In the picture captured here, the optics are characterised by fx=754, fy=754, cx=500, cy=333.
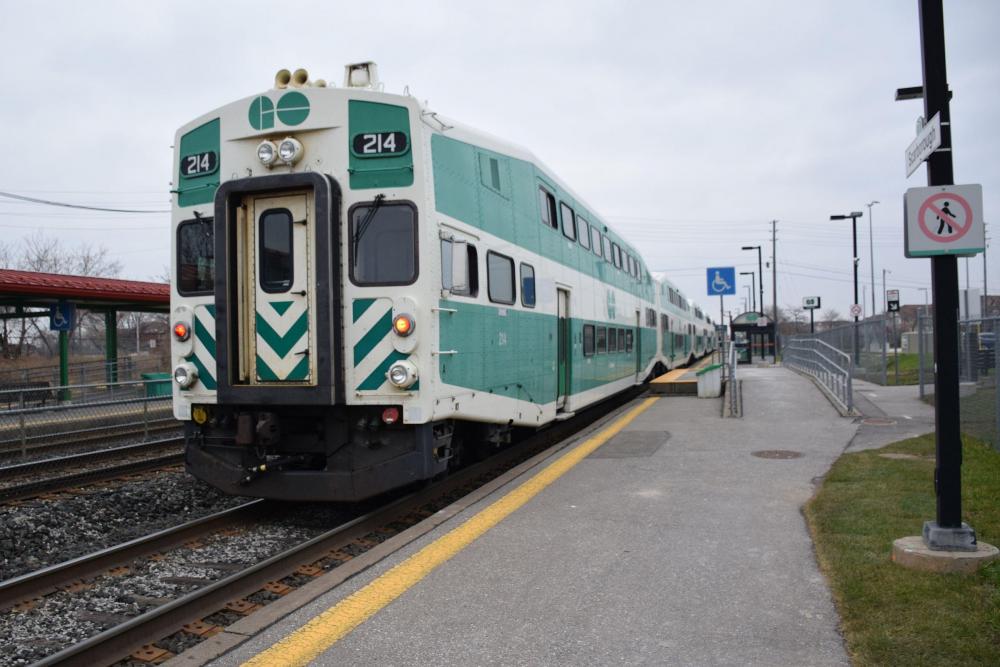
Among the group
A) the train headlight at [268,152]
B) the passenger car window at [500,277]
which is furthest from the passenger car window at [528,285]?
the train headlight at [268,152]

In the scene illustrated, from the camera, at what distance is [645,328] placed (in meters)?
20.0

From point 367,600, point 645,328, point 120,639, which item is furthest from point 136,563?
point 645,328

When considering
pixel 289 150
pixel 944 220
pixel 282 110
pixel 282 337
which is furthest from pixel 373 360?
pixel 944 220

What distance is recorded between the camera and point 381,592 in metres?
4.85

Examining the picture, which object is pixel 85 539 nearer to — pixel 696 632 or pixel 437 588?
pixel 437 588

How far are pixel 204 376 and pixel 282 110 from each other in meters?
2.60

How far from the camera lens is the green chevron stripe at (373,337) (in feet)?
21.7

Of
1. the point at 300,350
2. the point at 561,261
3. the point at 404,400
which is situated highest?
the point at 561,261

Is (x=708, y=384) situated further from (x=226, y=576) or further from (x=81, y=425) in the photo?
(x=81, y=425)

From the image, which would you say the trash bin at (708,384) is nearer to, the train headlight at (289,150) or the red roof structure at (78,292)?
the train headlight at (289,150)

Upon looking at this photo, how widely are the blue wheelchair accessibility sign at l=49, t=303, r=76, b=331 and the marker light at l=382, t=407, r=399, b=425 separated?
16018 mm

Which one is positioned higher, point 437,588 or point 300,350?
point 300,350

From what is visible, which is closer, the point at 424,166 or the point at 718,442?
the point at 424,166

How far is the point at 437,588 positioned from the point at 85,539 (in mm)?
4109
